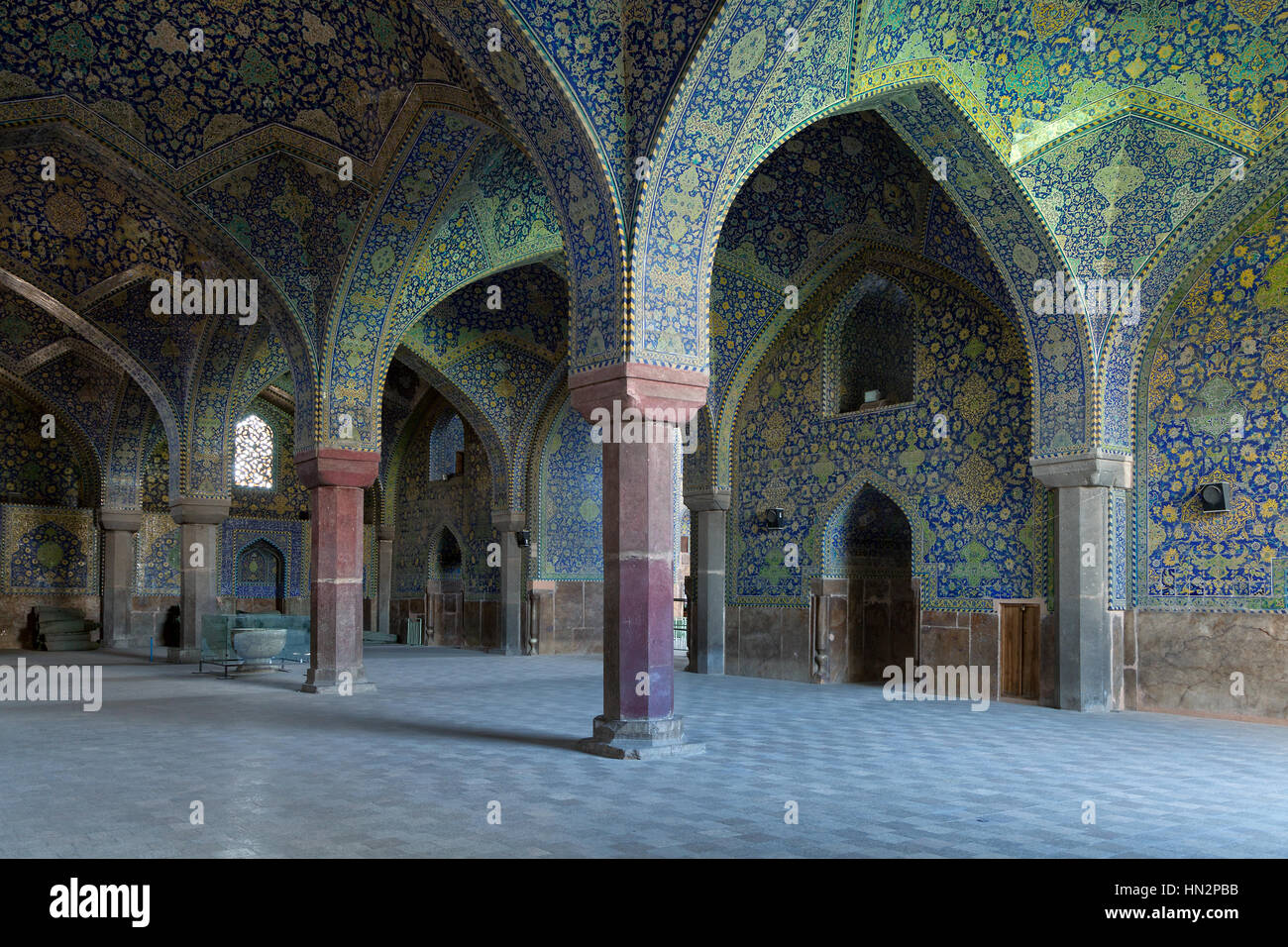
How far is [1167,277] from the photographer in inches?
401

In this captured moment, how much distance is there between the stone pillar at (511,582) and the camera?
18125 millimetres

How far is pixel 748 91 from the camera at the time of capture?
777cm

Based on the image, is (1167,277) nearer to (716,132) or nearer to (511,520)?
(716,132)

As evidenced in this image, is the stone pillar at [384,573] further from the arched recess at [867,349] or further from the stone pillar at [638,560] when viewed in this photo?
the stone pillar at [638,560]

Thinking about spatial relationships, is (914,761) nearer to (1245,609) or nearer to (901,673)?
(1245,609)

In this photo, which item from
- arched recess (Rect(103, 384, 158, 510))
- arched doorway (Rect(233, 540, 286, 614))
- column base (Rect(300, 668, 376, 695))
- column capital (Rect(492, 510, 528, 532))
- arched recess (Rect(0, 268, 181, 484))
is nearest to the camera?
column base (Rect(300, 668, 376, 695))

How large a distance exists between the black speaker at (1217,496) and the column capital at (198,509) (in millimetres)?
12644

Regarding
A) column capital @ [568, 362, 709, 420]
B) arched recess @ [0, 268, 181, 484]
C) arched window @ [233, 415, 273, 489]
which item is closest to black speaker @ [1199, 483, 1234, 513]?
column capital @ [568, 362, 709, 420]

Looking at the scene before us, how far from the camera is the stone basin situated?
13812 millimetres

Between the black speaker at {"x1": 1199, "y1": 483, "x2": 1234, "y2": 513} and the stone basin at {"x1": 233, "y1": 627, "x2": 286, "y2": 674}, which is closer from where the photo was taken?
the black speaker at {"x1": 1199, "y1": 483, "x2": 1234, "y2": 513}

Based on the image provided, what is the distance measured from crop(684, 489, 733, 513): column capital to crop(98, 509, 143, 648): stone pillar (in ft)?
34.8

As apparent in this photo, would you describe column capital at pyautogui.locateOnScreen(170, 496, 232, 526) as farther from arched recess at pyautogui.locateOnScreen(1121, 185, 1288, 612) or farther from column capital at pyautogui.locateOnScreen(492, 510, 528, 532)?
arched recess at pyautogui.locateOnScreen(1121, 185, 1288, 612)

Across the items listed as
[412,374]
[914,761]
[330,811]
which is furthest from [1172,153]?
[412,374]

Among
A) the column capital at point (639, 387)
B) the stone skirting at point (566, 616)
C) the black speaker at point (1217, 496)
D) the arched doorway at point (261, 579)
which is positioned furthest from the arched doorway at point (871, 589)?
the arched doorway at point (261, 579)
